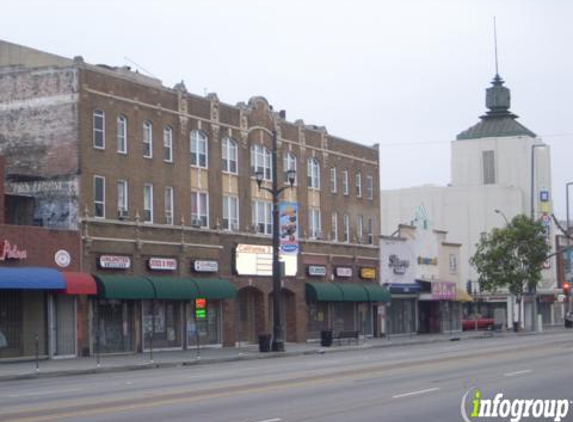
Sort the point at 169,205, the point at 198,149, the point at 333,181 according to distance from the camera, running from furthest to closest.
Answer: the point at 333,181
the point at 198,149
the point at 169,205

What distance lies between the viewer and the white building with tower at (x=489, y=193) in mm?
104250

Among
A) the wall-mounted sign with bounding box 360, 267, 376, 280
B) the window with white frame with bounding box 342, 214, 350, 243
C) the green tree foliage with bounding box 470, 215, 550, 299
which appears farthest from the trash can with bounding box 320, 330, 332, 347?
the green tree foliage with bounding box 470, 215, 550, 299

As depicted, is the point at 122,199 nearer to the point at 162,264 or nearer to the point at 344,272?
the point at 162,264

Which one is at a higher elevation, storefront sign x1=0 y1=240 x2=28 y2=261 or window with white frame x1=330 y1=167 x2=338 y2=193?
window with white frame x1=330 y1=167 x2=338 y2=193

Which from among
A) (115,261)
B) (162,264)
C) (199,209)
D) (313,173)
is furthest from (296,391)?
(313,173)

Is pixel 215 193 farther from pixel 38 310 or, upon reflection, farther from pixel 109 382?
pixel 109 382

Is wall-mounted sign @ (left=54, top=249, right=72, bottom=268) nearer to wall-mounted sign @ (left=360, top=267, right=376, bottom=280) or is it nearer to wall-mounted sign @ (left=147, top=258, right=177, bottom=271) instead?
wall-mounted sign @ (left=147, top=258, right=177, bottom=271)

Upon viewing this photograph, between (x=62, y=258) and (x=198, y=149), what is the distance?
12385mm

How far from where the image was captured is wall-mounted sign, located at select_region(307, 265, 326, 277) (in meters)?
66.6

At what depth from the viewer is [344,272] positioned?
7031cm

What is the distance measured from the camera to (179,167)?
182ft

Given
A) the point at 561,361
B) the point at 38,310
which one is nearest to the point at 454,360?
the point at 561,361

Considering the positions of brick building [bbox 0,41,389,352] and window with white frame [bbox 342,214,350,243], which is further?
window with white frame [bbox 342,214,350,243]

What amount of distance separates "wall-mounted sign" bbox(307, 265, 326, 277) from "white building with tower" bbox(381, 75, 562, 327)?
35.9 meters
